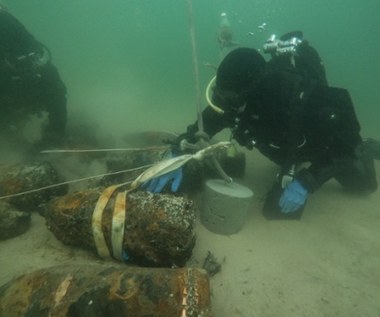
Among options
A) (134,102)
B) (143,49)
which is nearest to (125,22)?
(143,49)

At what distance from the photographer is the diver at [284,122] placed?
3.54m

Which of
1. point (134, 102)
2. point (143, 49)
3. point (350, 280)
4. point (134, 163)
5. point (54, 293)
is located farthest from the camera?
point (143, 49)

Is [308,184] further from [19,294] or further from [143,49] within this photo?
[143,49]

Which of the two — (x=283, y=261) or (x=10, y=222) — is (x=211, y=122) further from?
(x=10, y=222)

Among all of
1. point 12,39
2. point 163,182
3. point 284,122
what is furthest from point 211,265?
point 12,39

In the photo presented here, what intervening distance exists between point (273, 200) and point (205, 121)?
1442mm

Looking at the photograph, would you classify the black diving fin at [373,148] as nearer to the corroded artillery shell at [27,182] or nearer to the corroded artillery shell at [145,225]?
the corroded artillery shell at [145,225]

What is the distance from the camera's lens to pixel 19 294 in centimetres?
212

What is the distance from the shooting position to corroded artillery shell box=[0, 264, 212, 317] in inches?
77.1

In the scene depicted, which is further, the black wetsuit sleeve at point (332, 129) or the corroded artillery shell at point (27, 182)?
the black wetsuit sleeve at point (332, 129)

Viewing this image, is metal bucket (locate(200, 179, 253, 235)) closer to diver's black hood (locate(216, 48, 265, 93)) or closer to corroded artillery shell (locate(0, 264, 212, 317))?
diver's black hood (locate(216, 48, 265, 93))

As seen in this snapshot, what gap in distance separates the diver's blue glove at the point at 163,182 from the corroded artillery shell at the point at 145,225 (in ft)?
1.68

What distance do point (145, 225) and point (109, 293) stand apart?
0.81m

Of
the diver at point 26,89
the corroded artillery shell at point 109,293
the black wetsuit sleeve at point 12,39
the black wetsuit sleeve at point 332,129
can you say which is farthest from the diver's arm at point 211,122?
the black wetsuit sleeve at point 12,39
